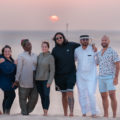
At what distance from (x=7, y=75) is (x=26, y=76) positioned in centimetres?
34

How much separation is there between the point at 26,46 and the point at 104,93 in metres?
1.51

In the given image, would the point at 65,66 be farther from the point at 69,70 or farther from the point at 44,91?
the point at 44,91

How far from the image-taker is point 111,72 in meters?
6.39

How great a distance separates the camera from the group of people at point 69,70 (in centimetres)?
643

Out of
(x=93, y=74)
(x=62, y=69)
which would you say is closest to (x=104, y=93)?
(x=93, y=74)

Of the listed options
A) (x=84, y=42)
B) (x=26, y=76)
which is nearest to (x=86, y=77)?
(x=84, y=42)

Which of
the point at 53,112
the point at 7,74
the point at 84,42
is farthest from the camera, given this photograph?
the point at 53,112

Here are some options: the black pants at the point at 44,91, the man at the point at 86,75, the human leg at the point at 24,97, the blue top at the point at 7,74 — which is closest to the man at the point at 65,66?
the man at the point at 86,75

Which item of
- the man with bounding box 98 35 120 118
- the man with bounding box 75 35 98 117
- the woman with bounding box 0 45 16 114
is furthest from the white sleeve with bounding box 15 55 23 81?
the man with bounding box 98 35 120 118

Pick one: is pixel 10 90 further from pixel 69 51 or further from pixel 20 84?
pixel 69 51

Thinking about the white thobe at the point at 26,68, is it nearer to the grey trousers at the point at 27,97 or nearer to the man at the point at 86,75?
the grey trousers at the point at 27,97

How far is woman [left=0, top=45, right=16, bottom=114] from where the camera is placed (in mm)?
6730

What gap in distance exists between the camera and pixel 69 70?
6.56 m

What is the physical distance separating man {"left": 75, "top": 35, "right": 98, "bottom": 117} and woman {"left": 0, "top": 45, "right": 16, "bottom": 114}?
1.14 m
